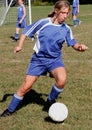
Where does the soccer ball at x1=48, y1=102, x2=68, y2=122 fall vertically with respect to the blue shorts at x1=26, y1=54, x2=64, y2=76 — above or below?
below

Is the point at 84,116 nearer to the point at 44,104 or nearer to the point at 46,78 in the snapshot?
the point at 44,104

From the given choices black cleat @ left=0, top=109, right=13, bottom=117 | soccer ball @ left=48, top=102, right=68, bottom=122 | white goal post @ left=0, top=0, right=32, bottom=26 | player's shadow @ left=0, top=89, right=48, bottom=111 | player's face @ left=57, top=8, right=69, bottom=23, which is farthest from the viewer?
white goal post @ left=0, top=0, right=32, bottom=26

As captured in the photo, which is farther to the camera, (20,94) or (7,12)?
(7,12)

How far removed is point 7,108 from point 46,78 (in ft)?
7.71

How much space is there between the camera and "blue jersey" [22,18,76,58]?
593cm

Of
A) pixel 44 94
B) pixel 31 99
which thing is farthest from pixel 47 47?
pixel 44 94

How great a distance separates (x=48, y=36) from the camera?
5.92 m

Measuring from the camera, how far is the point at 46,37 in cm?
593

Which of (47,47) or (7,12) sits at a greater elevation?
(47,47)

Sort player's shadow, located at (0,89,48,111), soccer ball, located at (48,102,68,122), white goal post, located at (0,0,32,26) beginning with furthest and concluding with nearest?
white goal post, located at (0,0,32,26)
player's shadow, located at (0,89,48,111)
soccer ball, located at (48,102,68,122)

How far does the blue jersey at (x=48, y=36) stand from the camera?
19.5 feet

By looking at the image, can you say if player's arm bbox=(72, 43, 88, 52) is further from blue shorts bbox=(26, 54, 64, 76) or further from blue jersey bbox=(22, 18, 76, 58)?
blue shorts bbox=(26, 54, 64, 76)

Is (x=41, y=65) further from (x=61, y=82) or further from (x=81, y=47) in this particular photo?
(x=81, y=47)

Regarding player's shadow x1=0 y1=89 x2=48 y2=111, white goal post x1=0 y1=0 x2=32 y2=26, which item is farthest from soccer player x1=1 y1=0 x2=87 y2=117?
→ white goal post x1=0 y1=0 x2=32 y2=26
